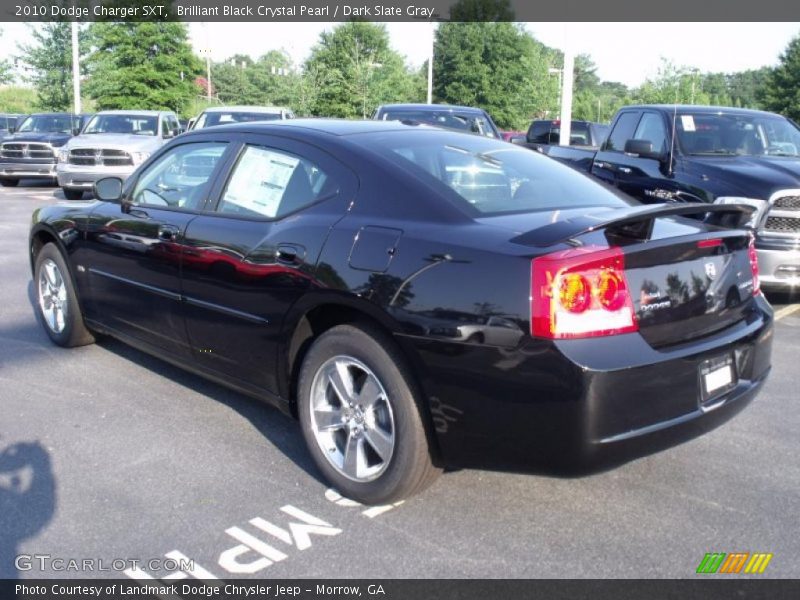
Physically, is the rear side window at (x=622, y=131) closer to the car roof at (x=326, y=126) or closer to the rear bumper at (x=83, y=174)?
the car roof at (x=326, y=126)

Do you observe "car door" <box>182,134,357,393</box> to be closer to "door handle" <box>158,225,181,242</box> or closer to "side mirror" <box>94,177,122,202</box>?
"door handle" <box>158,225,181,242</box>

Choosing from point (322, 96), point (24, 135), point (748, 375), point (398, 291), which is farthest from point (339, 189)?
point (322, 96)

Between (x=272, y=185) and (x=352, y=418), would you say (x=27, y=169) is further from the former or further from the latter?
(x=352, y=418)

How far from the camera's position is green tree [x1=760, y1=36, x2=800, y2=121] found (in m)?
50.8

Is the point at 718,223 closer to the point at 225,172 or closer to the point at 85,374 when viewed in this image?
the point at 225,172

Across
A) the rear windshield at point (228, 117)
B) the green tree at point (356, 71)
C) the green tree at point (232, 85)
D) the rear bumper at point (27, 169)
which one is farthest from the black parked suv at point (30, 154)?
the green tree at point (232, 85)

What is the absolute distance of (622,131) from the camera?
31.1ft

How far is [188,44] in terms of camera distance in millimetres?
44500

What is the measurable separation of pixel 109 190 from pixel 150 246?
0.88 meters

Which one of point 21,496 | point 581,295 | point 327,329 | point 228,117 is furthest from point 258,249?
point 228,117

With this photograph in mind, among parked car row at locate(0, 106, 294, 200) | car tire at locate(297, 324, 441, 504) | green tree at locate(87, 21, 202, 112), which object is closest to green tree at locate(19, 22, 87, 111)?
green tree at locate(87, 21, 202, 112)

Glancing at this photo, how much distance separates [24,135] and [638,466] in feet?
62.1

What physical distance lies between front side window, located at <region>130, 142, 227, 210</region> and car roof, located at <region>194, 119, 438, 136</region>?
0.18 metres

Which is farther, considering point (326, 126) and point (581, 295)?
point (326, 126)
